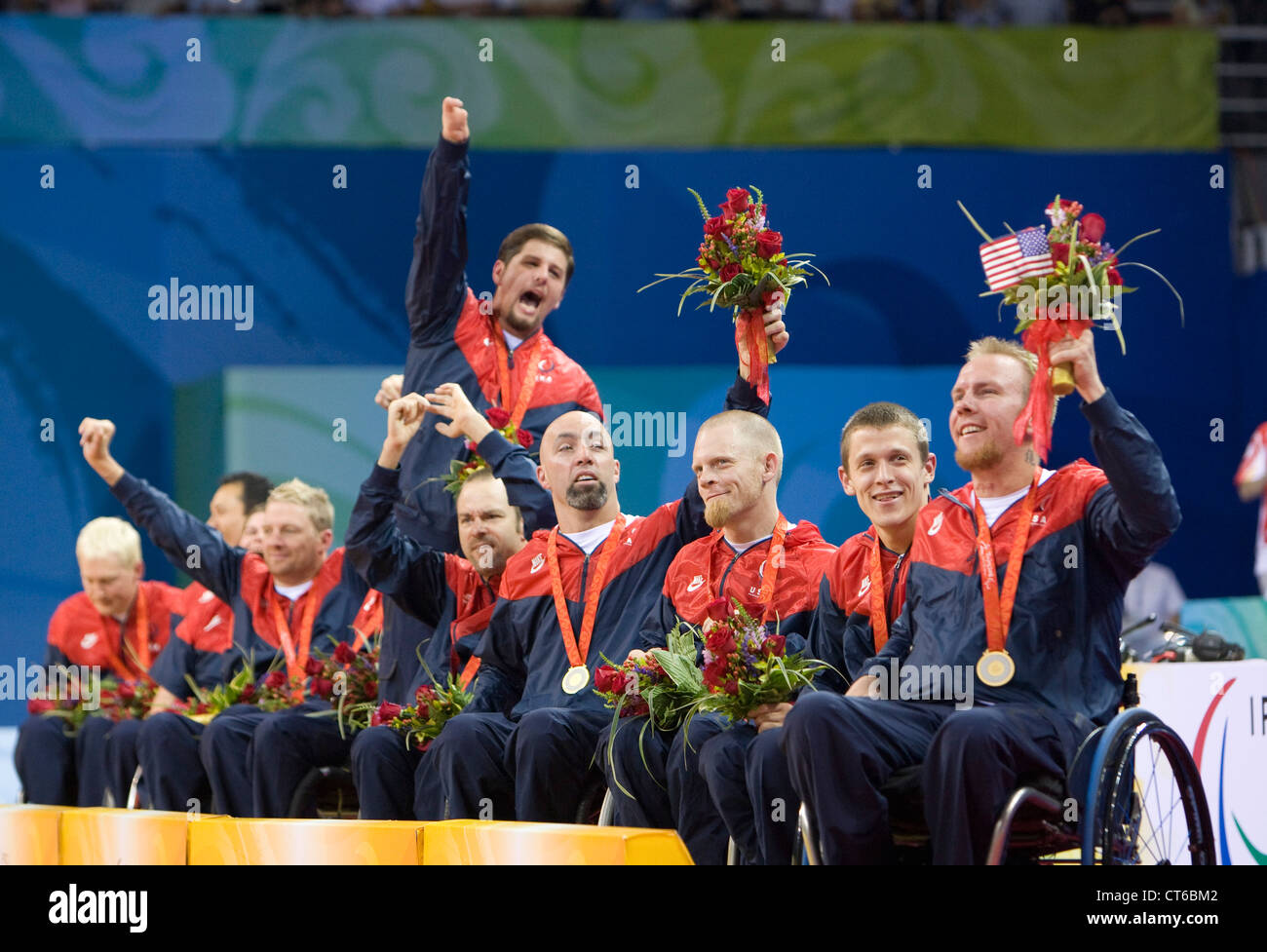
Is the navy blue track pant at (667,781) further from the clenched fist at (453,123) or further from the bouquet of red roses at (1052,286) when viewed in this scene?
the clenched fist at (453,123)

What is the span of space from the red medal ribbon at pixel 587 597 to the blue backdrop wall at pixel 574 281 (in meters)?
4.66

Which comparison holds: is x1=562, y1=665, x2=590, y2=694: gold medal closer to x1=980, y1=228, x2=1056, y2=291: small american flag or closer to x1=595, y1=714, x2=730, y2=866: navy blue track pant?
x1=595, y1=714, x2=730, y2=866: navy blue track pant

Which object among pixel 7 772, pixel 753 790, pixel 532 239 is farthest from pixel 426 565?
pixel 7 772

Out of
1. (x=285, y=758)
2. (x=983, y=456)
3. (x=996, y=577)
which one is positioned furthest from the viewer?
(x=285, y=758)

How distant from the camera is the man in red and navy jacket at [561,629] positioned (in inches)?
→ 192

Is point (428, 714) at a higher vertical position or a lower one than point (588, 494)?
lower

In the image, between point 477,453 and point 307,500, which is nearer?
point 477,453

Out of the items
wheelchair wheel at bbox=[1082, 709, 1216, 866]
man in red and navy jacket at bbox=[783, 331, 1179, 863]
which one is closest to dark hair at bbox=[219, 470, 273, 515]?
man in red and navy jacket at bbox=[783, 331, 1179, 863]

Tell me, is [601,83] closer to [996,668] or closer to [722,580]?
[722,580]

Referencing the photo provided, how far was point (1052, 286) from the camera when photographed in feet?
13.7

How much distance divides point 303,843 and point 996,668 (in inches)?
76.6

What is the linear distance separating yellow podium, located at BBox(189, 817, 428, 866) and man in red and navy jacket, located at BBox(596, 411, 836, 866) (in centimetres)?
67
